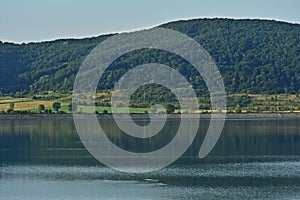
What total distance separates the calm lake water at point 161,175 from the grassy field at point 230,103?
2243 inches

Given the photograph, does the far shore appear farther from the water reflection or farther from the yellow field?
the water reflection

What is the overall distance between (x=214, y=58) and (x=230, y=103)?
22.9 meters

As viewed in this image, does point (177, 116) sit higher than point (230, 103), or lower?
lower

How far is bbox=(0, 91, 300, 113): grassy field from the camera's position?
11562cm

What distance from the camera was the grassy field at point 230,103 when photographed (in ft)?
379

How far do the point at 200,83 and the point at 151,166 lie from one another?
88.3m

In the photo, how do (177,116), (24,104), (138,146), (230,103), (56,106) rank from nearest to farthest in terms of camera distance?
(138,146) < (177,116) < (56,106) < (230,103) < (24,104)

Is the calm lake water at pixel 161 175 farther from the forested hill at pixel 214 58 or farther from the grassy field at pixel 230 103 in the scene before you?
the forested hill at pixel 214 58

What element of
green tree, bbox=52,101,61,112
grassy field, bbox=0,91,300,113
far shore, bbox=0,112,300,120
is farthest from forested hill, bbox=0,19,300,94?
green tree, bbox=52,101,61,112

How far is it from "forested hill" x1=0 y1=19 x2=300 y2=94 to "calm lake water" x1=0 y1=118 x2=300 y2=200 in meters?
73.4

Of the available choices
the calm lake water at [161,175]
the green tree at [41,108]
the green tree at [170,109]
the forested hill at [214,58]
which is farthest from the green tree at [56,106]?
the calm lake water at [161,175]

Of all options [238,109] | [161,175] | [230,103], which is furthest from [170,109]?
[161,175]

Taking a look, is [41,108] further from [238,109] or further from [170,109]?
[238,109]

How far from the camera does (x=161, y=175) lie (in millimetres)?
37844
